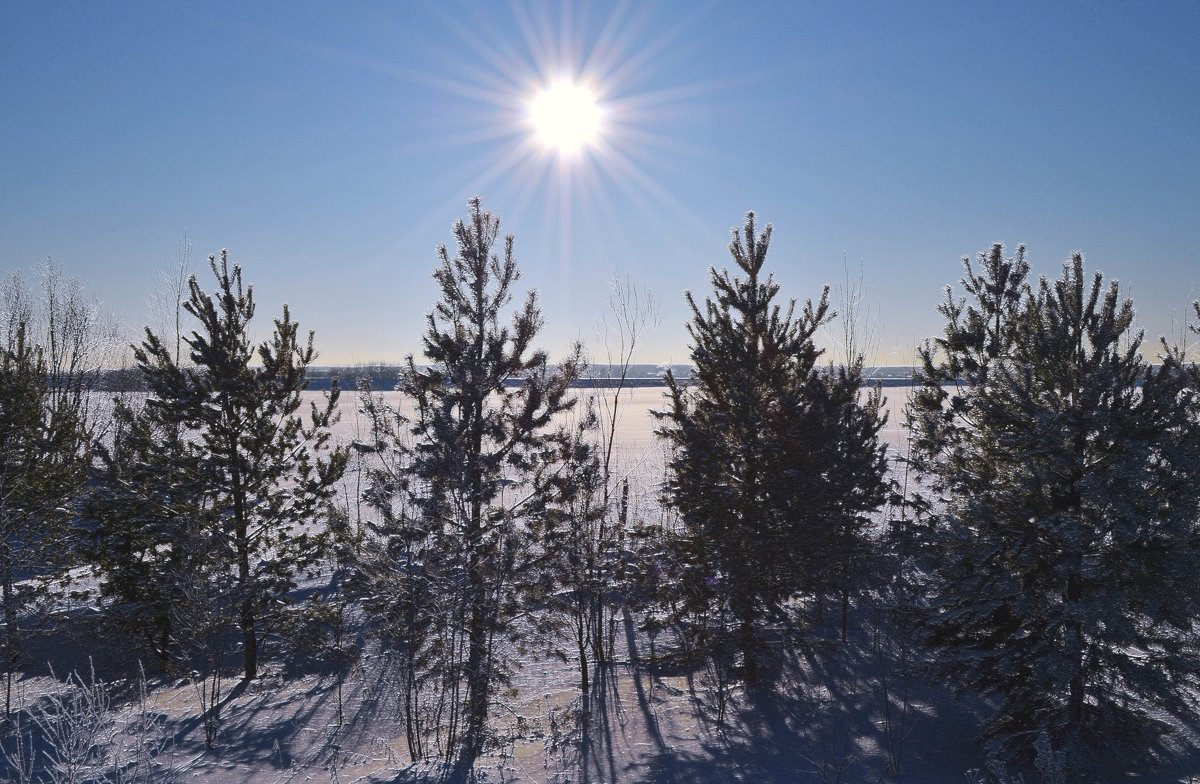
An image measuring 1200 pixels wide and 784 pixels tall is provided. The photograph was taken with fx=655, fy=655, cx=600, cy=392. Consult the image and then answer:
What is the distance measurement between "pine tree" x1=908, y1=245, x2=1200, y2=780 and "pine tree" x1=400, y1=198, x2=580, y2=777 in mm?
7242

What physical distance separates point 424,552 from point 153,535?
7569 millimetres

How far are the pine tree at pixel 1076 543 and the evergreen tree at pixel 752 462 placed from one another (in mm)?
3456

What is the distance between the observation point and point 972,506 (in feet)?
30.2

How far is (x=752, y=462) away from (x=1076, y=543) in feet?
19.0

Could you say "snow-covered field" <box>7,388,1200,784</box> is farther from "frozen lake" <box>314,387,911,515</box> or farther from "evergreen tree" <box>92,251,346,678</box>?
"frozen lake" <box>314,387,911,515</box>

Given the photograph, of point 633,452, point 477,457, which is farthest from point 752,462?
point 633,452

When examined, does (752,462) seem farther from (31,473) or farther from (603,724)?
(31,473)

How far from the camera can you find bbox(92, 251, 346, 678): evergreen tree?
13812mm

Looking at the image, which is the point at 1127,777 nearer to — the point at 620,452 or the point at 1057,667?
the point at 1057,667

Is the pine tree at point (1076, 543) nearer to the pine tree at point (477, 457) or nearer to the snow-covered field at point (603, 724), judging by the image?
the snow-covered field at point (603, 724)

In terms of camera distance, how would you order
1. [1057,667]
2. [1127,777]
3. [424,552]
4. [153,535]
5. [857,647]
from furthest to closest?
[857,647]
[153,535]
[424,552]
[1127,777]
[1057,667]

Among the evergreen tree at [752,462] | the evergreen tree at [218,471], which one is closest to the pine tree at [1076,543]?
the evergreen tree at [752,462]

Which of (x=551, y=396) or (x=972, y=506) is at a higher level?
(x=551, y=396)

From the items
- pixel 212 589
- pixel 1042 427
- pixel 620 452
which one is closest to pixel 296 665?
pixel 212 589
